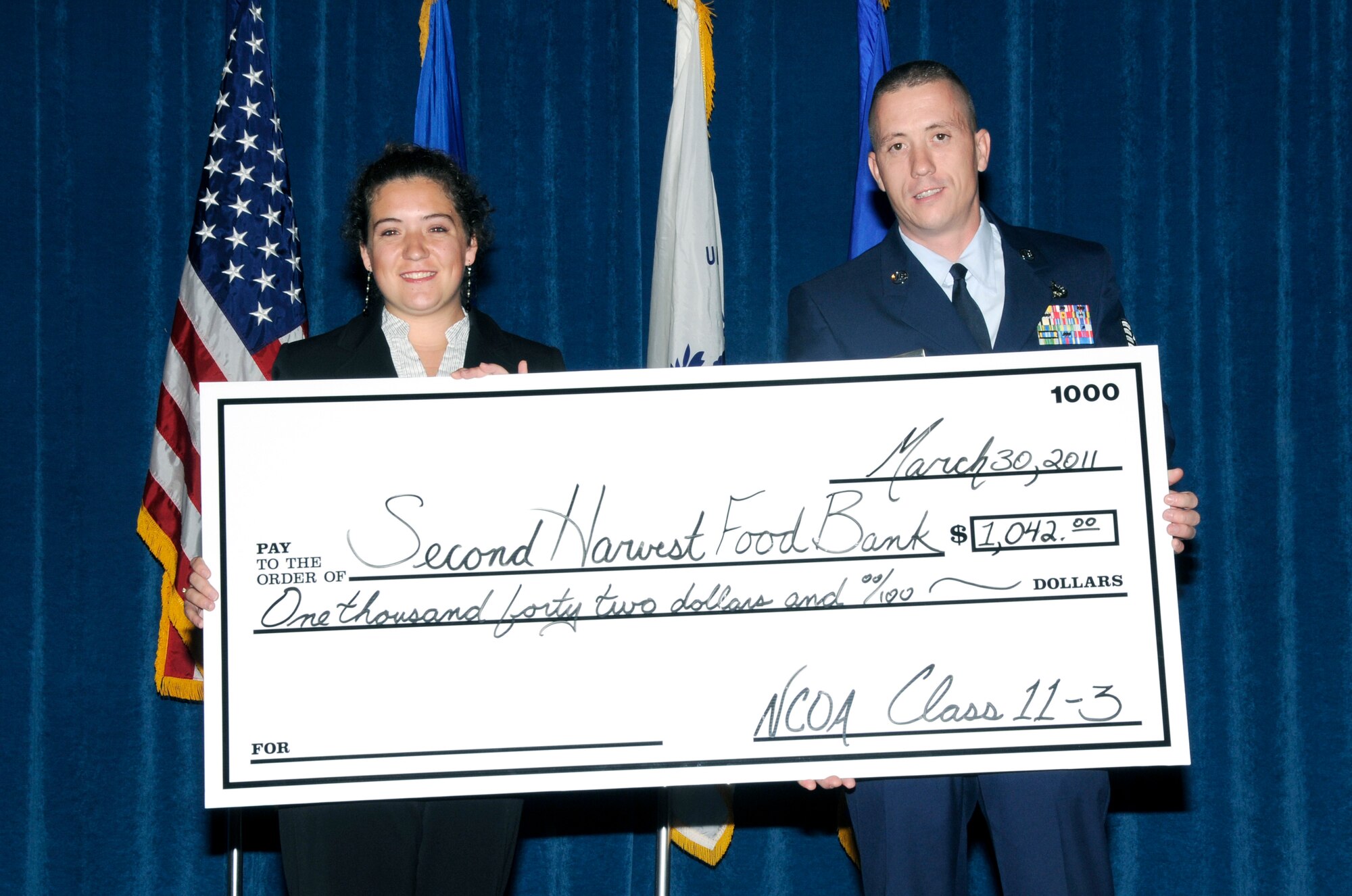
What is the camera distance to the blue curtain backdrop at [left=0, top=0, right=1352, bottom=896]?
3.26 m

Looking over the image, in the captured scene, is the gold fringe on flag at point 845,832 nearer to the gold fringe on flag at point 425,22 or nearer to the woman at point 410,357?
the woman at point 410,357

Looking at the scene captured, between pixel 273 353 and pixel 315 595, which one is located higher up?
pixel 273 353

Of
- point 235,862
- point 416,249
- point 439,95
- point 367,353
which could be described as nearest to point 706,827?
point 235,862

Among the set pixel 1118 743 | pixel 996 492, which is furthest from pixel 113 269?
pixel 1118 743

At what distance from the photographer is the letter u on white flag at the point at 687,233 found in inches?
120

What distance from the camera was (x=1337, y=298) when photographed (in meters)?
3.31

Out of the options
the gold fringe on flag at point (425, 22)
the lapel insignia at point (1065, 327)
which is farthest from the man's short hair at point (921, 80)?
the gold fringe on flag at point (425, 22)

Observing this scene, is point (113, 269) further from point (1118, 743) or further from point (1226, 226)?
point (1226, 226)

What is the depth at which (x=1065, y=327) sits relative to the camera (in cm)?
202

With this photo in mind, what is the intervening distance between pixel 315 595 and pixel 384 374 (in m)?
0.43

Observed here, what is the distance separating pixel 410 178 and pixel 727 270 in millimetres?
1417

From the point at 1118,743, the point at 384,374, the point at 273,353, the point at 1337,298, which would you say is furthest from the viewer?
the point at 1337,298

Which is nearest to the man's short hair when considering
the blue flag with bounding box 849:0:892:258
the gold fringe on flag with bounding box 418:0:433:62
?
the blue flag with bounding box 849:0:892:258

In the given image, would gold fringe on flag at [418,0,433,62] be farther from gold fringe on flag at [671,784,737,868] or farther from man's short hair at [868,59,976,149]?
gold fringe on flag at [671,784,737,868]
